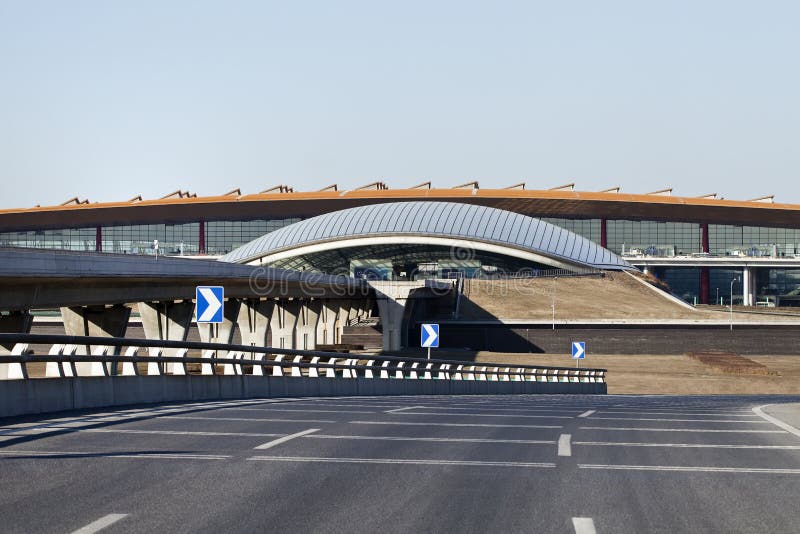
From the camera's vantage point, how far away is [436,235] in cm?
12006

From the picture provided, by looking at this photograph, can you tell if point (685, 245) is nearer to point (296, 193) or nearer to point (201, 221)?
point (296, 193)

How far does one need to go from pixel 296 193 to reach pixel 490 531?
5511 inches

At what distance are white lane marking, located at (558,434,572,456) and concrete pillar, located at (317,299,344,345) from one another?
71.6 m

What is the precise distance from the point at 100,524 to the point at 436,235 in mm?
112358

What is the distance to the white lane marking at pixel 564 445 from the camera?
12.6m

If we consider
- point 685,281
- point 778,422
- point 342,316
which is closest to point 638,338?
point 342,316

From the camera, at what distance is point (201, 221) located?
5955 inches

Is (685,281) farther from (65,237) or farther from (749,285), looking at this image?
(65,237)

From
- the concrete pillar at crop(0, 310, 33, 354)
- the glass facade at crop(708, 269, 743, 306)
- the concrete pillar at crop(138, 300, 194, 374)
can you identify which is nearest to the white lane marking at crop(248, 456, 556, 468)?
the concrete pillar at crop(0, 310, 33, 354)

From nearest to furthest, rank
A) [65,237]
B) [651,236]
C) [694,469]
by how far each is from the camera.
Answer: [694,469], [651,236], [65,237]

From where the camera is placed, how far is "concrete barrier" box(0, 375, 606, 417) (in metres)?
16.1

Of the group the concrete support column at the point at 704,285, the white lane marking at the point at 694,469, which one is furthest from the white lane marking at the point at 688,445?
the concrete support column at the point at 704,285

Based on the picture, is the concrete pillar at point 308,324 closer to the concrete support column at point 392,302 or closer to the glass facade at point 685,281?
the concrete support column at point 392,302

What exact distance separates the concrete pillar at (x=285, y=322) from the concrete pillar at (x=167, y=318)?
20340 millimetres
